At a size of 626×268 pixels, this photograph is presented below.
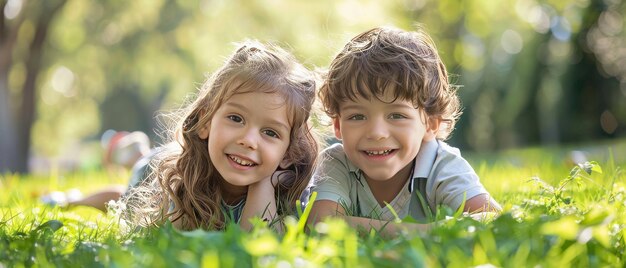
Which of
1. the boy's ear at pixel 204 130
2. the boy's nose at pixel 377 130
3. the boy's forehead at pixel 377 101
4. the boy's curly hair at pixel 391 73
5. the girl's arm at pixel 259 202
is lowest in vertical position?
the girl's arm at pixel 259 202

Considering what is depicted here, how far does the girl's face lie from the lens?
2.89 metres

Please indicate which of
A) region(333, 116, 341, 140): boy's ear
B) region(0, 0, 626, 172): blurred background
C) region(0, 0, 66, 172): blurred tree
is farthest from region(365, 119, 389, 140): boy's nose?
region(0, 0, 66, 172): blurred tree

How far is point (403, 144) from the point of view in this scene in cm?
299

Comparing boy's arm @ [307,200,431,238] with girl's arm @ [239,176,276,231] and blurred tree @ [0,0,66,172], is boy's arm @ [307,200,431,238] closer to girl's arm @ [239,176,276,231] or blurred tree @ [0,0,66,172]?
girl's arm @ [239,176,276,231]

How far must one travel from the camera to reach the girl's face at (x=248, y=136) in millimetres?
2889

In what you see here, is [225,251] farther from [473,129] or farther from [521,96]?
[473,129]

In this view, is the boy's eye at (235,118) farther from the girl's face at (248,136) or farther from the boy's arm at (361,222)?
the boy's arm at (361,222)

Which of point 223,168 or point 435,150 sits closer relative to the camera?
point 223,168

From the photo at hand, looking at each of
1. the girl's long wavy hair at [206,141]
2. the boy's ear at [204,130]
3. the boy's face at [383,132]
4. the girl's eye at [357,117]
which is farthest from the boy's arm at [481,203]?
the boy's ear at [204,130]

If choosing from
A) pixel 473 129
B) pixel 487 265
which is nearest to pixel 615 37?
pixel 473 129

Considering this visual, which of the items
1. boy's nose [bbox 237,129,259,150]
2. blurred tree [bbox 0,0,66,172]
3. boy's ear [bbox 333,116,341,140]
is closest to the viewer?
boy's nose [bbox 237,129,259,150]

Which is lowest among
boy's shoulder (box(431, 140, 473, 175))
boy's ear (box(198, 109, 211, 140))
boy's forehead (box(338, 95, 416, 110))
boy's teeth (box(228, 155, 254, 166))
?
boy's shoulder (box(431, 140, 473, 175))

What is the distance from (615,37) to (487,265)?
24.0m

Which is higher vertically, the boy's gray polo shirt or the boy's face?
the boy's face
